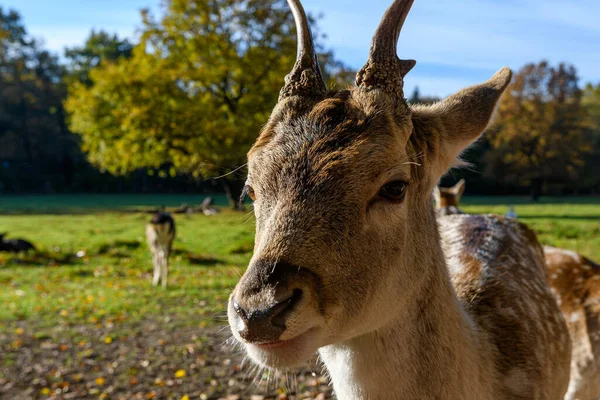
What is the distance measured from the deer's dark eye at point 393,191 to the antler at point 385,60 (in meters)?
0.45

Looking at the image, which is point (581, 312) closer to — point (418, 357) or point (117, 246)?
point (418, 357)

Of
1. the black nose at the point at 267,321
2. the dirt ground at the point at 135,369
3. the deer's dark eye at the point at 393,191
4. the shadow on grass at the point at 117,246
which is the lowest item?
the shadow on grass at the point at 117,246

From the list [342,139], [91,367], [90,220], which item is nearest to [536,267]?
[342,139]

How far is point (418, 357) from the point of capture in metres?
2.34

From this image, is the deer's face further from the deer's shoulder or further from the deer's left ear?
the deer's shoulder

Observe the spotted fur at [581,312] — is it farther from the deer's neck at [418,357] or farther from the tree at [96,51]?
the tree at [96,51]

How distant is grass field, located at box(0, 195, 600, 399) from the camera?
6211 millimetres

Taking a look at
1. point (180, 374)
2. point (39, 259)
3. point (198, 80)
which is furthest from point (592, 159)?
point (180, 374)

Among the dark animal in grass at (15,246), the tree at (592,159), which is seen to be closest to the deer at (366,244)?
the dark animal in grass at (15,246)

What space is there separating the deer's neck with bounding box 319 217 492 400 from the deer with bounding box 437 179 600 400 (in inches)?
103

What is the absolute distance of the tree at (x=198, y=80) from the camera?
20.0 meters

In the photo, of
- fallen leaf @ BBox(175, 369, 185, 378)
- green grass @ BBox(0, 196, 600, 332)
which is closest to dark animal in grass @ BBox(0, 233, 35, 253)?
green grass @ BBox(0, 196, 600, 332)

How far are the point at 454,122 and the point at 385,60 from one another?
449 mm

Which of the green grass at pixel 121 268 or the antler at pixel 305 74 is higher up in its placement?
the antler at pixel 305 74
